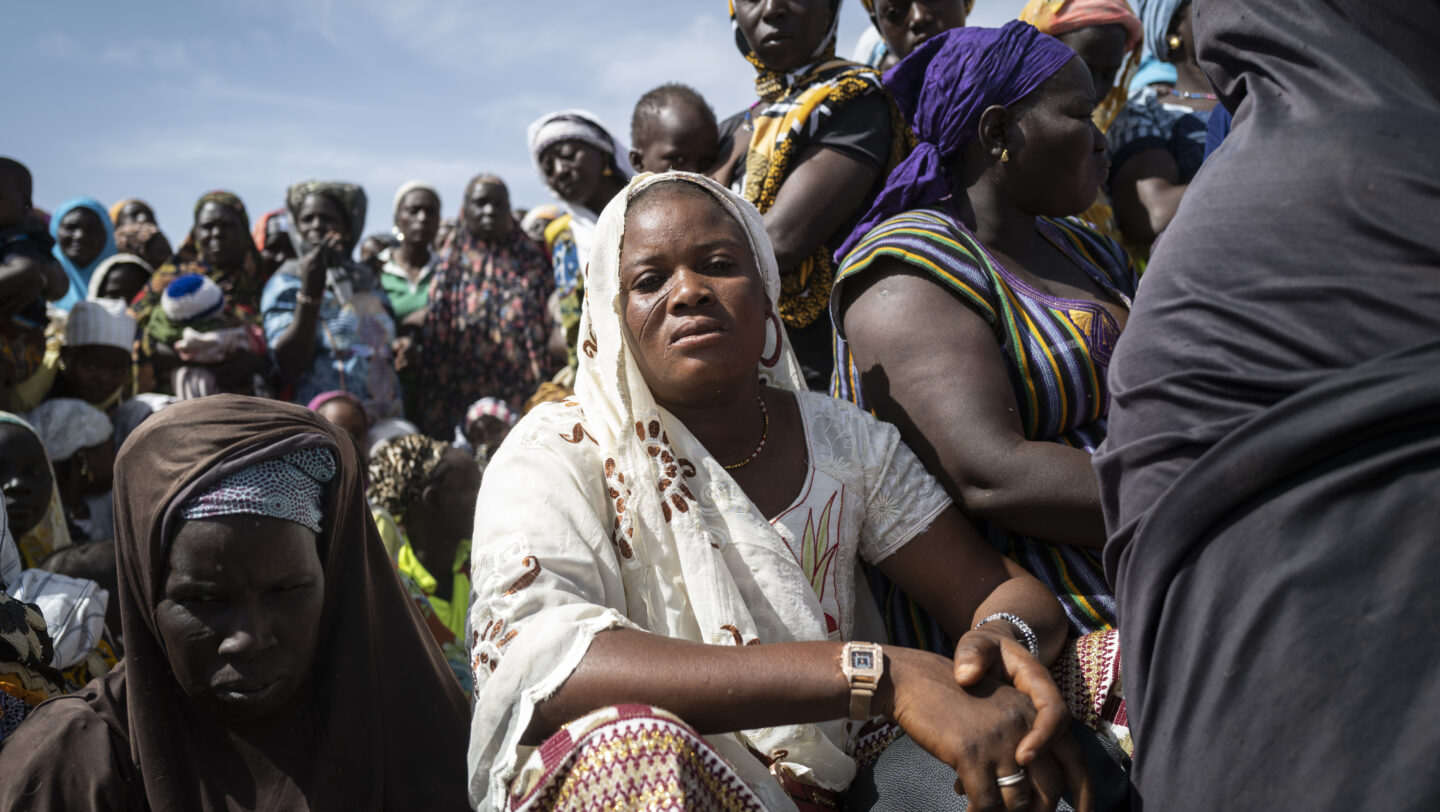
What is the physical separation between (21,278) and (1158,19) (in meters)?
5.37

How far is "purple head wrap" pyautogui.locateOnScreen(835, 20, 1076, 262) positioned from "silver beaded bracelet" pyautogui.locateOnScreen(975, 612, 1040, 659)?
3.95 feet

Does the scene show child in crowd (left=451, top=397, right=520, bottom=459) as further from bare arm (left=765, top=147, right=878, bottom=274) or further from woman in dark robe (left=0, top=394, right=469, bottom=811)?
woman in dark robe (left=0, top=394, right=469, bottom=811)

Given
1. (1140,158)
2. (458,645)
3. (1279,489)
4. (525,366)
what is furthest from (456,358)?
(1279,489)

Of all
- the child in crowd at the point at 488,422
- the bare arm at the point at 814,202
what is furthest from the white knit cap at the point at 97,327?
the bare arm at the point at 814,202

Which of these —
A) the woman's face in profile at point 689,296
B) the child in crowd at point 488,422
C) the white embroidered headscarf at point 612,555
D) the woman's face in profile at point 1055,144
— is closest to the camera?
the white embroidered headscarf at point 612,555

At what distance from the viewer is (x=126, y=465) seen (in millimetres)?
2453

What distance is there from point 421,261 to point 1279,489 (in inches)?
315

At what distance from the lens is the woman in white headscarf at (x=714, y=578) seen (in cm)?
191

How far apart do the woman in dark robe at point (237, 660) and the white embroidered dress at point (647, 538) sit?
44 cm

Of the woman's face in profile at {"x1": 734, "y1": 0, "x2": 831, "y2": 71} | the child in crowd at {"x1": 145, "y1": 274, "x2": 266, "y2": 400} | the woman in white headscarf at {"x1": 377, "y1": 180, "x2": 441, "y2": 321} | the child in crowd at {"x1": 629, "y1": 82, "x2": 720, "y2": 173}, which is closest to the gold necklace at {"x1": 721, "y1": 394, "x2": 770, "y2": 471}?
the woman's face in profile at {"x1": 734, "y1": 0, "x2": 831, "y2": 71}

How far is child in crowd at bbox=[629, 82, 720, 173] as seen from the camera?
447 cm

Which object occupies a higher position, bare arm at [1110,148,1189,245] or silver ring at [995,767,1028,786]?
bare arm at [1110,148,1189,245]

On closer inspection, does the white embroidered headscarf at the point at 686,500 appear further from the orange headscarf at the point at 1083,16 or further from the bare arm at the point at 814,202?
the orange headscarf at the point at 1083,16

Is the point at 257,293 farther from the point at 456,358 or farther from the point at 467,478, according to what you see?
the point at 467,478
